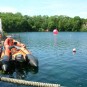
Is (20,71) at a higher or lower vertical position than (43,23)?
higher

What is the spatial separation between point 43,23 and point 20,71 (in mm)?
120463

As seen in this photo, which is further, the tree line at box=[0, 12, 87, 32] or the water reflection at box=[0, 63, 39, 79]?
the tree line at box=[0, 12, 87, 32]

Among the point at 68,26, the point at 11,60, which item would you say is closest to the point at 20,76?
the point at 11,60

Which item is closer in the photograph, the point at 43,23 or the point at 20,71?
the point at 20,71

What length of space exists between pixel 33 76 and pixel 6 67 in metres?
2.32

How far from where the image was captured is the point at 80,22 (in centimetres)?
13912

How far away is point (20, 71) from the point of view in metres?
20.0

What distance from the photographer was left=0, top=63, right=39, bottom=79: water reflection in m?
18.4

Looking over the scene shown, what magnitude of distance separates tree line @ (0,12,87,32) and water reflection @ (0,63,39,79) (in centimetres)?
10018

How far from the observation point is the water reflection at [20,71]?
60.5 ft

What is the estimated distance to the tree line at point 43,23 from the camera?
125231 mm

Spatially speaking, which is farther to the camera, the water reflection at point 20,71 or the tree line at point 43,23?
the tree line at point 43,23

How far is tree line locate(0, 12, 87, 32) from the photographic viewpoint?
411ft

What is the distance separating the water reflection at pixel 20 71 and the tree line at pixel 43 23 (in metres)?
100
